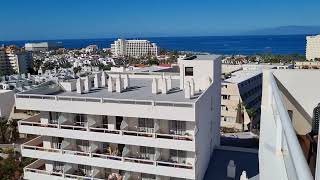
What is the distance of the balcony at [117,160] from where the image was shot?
1981 centimetres

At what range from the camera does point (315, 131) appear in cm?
600

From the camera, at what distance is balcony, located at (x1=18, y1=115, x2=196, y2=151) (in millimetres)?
19605

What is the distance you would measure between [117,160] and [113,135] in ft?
5.20

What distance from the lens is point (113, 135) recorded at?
827 inches

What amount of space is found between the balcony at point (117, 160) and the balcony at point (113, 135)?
1.02 meters

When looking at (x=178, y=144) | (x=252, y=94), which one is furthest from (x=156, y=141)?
(x=252, y=94)

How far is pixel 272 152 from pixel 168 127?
16.3 m

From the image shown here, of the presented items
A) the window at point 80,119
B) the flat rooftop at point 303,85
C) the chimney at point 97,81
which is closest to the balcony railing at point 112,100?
the window at point 80,119

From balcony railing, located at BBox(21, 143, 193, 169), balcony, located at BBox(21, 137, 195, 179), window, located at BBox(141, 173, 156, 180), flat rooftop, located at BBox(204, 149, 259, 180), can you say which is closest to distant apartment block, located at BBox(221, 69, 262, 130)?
flat rooftop, located at BBox(204, 149, 259, 180)

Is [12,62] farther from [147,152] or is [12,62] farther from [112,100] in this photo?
[147,152]

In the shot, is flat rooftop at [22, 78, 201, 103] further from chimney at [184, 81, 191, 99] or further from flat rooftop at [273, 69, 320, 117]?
flat rooftop at [273, 69, 320, 117]

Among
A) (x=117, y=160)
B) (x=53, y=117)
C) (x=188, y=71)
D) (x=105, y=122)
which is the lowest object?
(x=117, y=160)

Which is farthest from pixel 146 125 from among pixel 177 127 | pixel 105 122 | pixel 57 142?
pixel 57 142

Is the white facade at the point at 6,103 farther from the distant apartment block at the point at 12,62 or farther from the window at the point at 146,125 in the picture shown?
the distant apartment block at the point at 12,62
